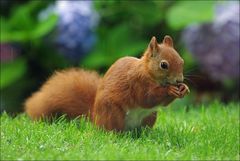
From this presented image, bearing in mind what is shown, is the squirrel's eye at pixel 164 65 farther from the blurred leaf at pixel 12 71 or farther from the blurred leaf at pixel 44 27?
the blurred leaf at pixel 12 71

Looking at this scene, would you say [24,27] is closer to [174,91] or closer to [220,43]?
[220,43]

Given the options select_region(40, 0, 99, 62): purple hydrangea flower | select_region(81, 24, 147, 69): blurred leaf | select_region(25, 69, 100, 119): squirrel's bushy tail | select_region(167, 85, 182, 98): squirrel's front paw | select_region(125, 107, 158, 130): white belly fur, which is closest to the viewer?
select_region(167, 85, 182, 98): squirrel's front paw

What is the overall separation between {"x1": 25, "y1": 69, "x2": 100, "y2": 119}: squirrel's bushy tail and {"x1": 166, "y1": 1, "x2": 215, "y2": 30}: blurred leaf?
2062mm

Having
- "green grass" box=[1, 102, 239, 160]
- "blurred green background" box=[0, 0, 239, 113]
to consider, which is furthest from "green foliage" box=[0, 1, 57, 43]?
"green grass" box=[1, 102, 239, 160]

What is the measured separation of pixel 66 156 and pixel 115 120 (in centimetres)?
78

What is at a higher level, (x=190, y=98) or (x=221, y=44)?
(x=221, y=44)

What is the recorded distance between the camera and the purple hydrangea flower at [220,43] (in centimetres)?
695

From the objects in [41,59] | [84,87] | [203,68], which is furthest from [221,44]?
[84,87]

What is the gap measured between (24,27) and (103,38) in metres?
0.78

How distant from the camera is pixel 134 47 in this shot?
676 centimetres

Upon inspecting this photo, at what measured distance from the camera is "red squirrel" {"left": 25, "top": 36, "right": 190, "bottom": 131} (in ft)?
12.8

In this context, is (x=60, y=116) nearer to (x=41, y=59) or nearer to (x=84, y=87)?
(x=84, y=87)

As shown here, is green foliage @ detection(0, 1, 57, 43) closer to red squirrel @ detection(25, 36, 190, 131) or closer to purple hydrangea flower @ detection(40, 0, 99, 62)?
purple hydrangea flower @ detection(40, 0, 99, 62)

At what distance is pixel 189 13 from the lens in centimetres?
669
